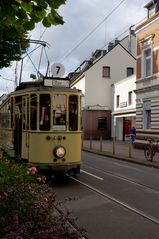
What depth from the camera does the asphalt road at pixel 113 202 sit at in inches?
335

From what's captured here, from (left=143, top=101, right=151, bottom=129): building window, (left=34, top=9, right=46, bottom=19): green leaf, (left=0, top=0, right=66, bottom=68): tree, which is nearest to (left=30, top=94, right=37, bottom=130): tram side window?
(left=0, top=0, right=66, bottom=68): tree

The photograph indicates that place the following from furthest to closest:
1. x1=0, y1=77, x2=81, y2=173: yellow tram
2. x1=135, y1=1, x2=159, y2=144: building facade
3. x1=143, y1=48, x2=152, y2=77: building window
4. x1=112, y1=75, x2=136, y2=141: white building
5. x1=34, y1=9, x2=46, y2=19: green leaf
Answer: x1=112, y1=75, x2=136, y2=141: white building → x1=143, y1=48, x2=152, y2=77: building window → x1=135, y1=1, x2=159, y2=144: building facade → x1=0, y1=77, x2=81, y2=173: yellow tram → x1=34, y1=9, x2=46, y2=19: green leaf

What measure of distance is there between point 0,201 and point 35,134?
9.02 metres

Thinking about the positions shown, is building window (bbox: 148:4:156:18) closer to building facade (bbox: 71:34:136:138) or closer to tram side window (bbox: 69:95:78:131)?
building facade (bbox: 71:34:136:138)

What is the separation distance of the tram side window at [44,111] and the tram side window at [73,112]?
2.25ft

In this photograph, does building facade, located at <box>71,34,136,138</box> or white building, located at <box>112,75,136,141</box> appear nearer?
white building, located at <box>112,75,136,141</box>

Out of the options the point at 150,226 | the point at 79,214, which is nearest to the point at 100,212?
the point at 79,214

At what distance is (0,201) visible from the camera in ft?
19.0

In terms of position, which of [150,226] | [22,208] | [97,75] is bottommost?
[150,226]

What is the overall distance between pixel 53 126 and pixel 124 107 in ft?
124

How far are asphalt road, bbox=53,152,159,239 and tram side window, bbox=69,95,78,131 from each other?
1.65 metres

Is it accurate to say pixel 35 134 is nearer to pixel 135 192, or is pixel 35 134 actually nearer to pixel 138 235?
pixel 135 192

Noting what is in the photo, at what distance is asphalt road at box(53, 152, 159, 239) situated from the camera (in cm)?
850

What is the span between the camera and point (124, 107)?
2058 inches
